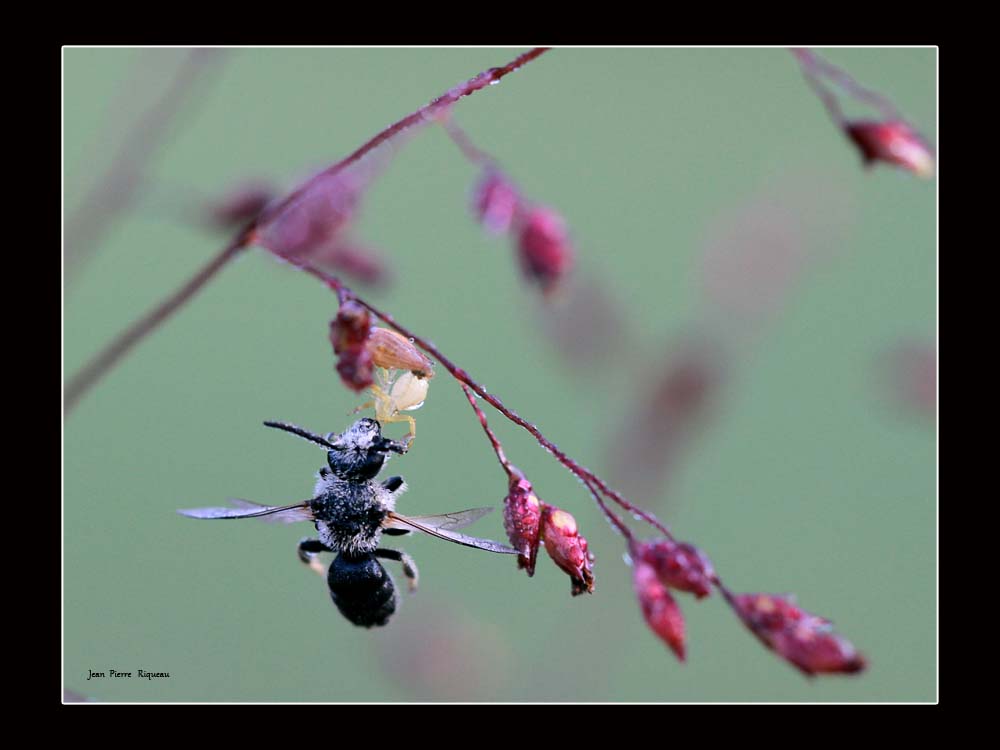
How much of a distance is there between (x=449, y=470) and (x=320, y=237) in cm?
495

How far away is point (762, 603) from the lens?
177 centimetres

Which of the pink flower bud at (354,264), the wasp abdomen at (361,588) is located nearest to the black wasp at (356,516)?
the wasp abdomen at (361,588)

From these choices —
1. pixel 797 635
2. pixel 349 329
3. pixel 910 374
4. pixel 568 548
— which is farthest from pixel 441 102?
pixel 910 374

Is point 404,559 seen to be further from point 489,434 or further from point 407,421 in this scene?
point 489,434

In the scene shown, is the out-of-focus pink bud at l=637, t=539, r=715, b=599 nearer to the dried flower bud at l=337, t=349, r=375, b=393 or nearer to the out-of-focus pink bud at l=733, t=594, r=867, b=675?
the out-of-focus pink bud at l=733, t=594, r=867, b=675

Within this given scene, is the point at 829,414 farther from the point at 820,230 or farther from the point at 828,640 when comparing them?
the point at 828,640

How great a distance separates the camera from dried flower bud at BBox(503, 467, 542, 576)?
6.06 feet

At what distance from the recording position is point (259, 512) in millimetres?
2088

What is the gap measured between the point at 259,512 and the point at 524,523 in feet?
2.04

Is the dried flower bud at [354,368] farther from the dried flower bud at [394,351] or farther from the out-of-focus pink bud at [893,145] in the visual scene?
the out-of-focus pink bud at [893,145]

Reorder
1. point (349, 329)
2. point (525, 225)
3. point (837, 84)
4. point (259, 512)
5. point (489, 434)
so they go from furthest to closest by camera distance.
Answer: point (525, 225) < point (259, 512) < point (837, 84) < point (489, 434) < point (349, 329)

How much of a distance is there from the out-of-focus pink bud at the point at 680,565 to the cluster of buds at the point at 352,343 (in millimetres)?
681

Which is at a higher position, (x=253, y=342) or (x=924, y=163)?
(x=253, y=342)

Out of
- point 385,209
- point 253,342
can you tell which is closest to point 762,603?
point 253,342
